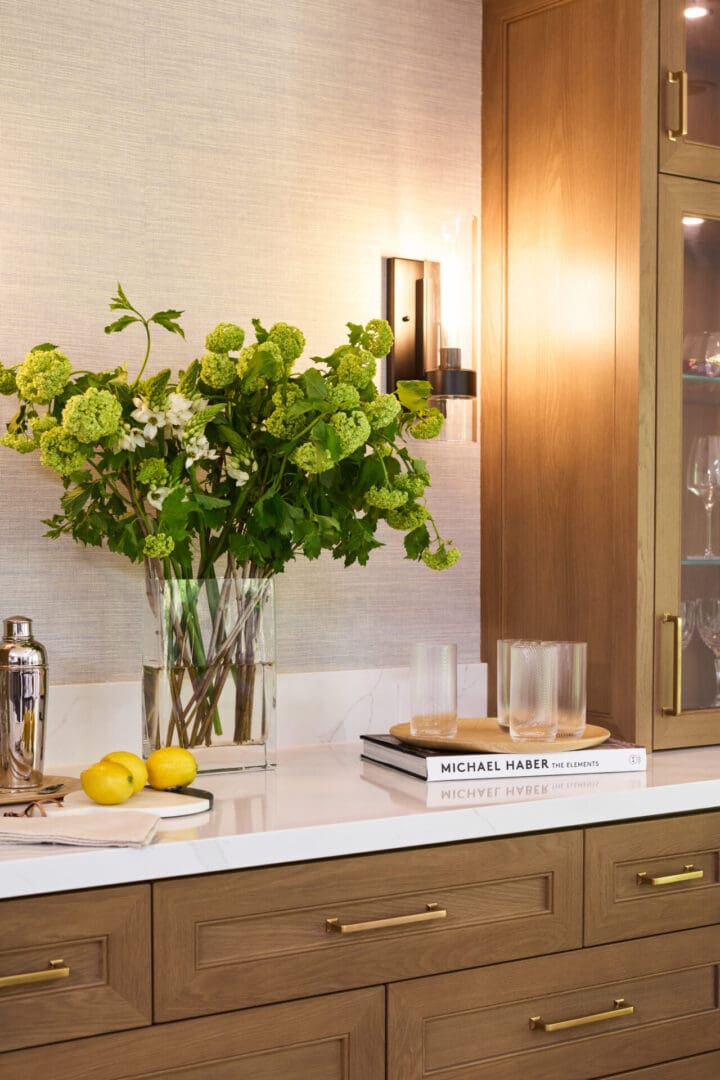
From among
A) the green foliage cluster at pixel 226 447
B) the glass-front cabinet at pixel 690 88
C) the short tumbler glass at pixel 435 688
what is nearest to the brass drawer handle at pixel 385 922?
the short tumbler glass at pixel 435 688

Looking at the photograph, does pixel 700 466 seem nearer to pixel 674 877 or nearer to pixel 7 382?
pixel 674 877

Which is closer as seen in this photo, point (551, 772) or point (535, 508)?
point (551, 772)

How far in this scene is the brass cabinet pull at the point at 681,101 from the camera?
7.01 feet

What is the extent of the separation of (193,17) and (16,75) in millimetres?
346

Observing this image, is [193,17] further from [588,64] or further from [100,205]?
[588,64]

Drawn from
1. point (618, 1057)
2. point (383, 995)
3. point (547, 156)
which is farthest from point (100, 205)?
point (618, 1057)

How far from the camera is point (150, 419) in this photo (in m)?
1.86

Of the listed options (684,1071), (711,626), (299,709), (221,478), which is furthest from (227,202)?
(684,1071)

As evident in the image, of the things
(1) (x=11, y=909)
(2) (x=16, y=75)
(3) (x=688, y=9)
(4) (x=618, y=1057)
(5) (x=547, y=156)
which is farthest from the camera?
(5) (x=547, y=156)

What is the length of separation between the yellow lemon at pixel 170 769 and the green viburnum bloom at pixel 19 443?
48cm

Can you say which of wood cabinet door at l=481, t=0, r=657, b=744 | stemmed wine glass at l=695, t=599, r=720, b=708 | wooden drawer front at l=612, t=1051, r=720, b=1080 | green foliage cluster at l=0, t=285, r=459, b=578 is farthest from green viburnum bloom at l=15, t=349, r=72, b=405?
wooden drawer front at l=612, t=1051, r=720, b=1080

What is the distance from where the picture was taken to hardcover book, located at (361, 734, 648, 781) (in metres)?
1.88

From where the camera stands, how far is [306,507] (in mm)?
1900

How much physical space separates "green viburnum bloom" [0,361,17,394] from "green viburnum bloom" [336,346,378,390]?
483 millimetres
